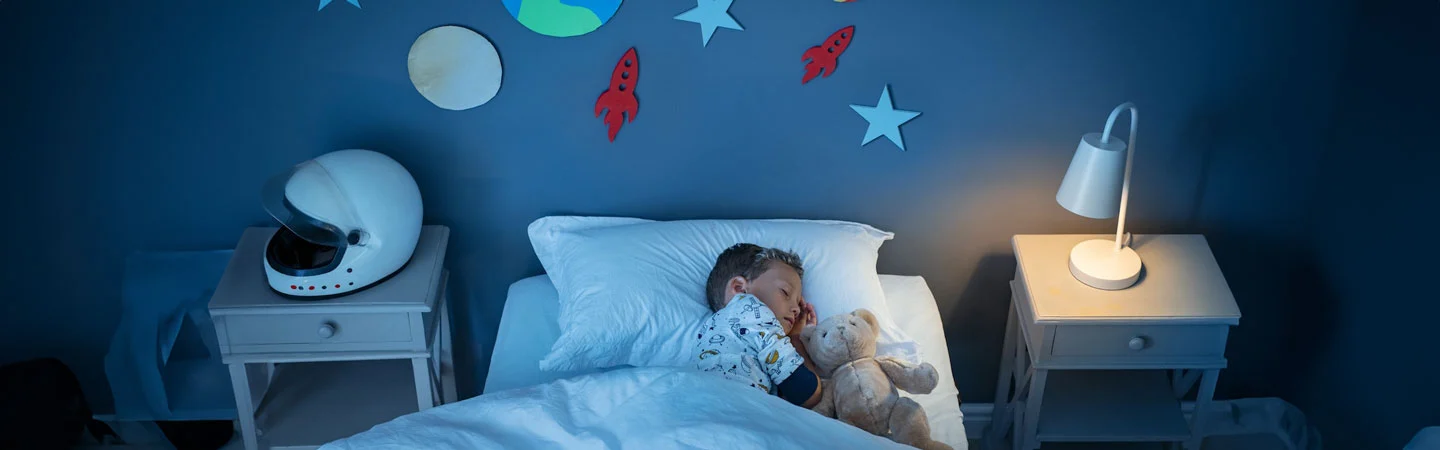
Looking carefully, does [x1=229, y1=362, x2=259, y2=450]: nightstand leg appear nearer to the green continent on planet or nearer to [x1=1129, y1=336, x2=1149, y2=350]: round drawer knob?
the green continent on planet

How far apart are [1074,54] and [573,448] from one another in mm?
1219

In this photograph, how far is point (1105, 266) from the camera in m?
2.00

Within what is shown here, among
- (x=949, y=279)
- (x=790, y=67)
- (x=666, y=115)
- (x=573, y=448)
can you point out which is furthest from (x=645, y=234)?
(x=949, y=279)

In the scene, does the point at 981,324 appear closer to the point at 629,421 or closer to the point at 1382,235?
the point at 1382,235

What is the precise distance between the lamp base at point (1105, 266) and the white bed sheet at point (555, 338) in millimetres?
293

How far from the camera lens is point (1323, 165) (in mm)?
2135

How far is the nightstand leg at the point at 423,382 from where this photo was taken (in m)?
2.00

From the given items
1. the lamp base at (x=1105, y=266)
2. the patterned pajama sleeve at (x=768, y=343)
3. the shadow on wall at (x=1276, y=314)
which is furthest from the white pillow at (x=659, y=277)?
the shadow on wall at (x=1276, y=314)

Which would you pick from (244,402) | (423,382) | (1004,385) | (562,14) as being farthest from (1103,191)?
(244,402)

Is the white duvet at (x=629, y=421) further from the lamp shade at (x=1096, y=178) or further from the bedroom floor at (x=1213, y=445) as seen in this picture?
the bedroom floor at (x=1213, y=445)

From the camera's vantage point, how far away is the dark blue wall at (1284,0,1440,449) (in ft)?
6.11

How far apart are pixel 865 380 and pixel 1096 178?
544mm

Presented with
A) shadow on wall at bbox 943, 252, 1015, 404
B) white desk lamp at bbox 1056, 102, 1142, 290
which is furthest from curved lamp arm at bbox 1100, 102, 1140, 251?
shadow on wall at bbox 943, 252, 1015, 404

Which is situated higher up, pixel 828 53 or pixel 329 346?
pixel 828 53
